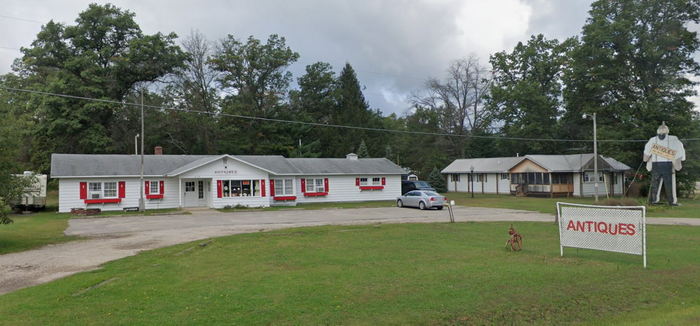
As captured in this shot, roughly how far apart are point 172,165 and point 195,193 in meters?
3.00

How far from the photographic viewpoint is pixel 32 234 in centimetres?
1923

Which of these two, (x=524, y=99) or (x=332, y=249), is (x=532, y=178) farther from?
(x=332, y=249)

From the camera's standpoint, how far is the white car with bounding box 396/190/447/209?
30312 millimetres

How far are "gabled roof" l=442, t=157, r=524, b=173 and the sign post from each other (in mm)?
37890

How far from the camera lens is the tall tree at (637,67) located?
39.7m

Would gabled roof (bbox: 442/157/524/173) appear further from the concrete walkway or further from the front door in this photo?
the front door

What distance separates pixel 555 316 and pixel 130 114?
50.4 m

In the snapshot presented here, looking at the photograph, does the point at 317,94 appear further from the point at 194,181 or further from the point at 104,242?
the point at 104,242

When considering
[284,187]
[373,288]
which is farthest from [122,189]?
[373,288]

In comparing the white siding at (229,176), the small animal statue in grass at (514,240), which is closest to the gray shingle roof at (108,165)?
the white siding at (229,176)

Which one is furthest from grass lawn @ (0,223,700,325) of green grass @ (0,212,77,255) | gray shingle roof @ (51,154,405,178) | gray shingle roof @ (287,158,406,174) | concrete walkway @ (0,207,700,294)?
gray shingle roof @ (287,158,406,174)

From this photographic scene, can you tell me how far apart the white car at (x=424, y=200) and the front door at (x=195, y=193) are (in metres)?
15.1

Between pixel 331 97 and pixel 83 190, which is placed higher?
pixel 331 97

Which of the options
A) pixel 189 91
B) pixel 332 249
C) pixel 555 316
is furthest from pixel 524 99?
pixel 555 316
